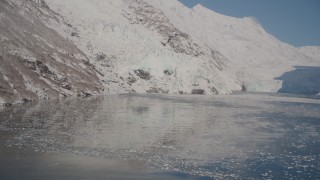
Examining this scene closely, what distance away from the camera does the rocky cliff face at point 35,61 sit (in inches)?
2479

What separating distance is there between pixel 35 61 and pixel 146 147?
47.0 metres

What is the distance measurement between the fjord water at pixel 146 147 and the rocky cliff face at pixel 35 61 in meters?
11.2

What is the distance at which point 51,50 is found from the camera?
282ft

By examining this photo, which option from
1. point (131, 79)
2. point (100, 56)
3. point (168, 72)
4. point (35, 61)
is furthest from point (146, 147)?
point (168, 72)

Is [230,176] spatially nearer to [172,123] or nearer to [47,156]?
[47,156]

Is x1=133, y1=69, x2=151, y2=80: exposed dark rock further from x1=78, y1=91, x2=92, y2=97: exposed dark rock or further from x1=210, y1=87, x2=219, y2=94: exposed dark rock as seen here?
x1=78, y1=91, x2=92, y2=97: exposed dark rock

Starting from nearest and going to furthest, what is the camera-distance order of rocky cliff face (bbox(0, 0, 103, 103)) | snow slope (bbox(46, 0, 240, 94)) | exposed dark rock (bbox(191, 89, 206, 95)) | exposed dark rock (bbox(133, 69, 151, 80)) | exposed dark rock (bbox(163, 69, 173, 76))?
rocky cliff face (bbox(0, 0, 103, 103)) → snow slope (bbox(46, 0, 240, 94)) → exposed dark rock (bbox(133, 69, 151, 80)) → exposed dark rock (bbox(163, 69, 173, 76)) → exposed dark rock (bbox(191, 89, 206, 95))

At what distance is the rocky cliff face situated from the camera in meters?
63.0

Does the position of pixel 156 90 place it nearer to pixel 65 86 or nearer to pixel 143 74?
pixel 143 74

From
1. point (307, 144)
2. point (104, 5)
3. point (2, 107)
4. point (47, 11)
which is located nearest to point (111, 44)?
point (47, 11)

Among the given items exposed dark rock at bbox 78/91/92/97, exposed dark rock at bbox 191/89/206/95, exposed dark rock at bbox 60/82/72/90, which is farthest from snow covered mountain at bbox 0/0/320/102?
exposed dark rock at bbox 78/91/92/97

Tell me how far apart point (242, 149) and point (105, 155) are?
12.1 metres

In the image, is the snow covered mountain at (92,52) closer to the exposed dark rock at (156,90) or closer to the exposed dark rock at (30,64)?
the exposed dark rock at (30,64)

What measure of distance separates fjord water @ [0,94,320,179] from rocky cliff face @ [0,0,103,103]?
36.8 feet
